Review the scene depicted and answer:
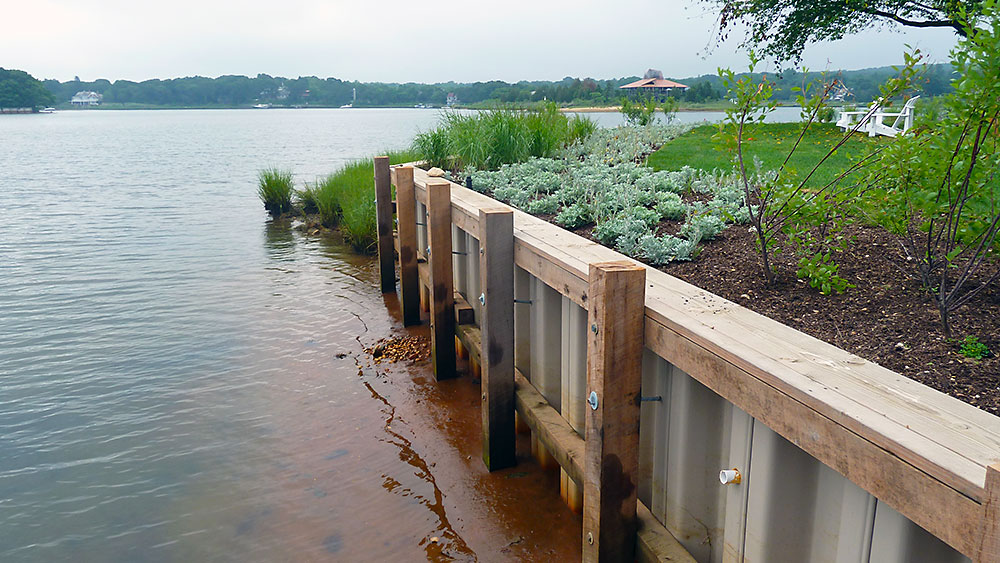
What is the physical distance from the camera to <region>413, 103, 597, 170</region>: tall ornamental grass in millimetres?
9750

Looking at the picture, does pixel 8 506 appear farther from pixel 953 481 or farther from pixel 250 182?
pixel 250 182

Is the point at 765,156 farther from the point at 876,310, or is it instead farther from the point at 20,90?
the point at 20,90

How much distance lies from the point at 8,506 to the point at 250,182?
23.2 m

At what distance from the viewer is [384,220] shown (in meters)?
9.12

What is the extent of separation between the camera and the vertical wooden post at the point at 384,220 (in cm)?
867

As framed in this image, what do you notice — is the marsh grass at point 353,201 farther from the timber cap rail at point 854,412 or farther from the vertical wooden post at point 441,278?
the timber cap rail at point 854,412

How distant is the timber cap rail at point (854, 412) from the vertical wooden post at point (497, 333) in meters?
1.52

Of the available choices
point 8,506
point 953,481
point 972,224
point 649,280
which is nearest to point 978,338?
point 972,224

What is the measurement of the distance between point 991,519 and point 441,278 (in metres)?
4.85

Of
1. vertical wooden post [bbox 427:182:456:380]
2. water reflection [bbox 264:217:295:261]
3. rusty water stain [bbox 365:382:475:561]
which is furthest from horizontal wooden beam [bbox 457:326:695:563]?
water reflection [bbox 264:217:295:261]

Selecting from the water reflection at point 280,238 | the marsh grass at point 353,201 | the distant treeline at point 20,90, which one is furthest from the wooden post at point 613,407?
the distant treeline at point 20,90

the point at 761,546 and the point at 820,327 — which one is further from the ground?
the point at 820,327

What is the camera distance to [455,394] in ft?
20.2

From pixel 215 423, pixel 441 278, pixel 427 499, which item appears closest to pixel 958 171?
pixel 427 499
